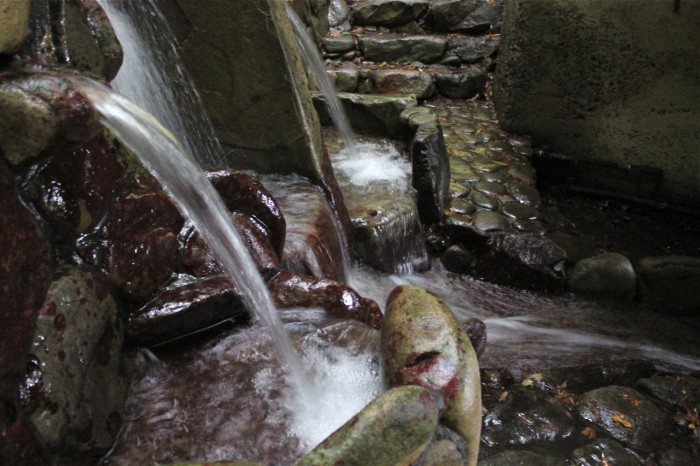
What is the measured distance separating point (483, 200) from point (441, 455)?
3.54 meters

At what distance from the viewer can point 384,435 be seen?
1.61m

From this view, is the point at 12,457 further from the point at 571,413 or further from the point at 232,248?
the point at 571,413

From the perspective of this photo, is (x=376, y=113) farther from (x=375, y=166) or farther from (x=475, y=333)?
(x=475, y=333)

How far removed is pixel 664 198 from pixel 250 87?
445cm

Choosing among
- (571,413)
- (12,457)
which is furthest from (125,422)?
(571,413)

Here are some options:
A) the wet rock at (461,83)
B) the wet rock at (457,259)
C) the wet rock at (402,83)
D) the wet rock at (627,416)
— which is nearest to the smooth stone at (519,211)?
the wet rock at (457,259)

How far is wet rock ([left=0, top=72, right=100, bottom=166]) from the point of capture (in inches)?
62.4

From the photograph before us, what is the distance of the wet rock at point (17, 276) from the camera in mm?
1552

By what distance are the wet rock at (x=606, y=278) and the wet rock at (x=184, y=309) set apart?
129 inches

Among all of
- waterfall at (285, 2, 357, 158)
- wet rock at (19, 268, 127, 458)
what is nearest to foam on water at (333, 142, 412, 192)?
waterfall at (285, 2, 357, 158)

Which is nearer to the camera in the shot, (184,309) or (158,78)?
(184,309)

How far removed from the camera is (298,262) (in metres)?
3.14

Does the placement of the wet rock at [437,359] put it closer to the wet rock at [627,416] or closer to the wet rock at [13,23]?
the wet rock at [627,416]

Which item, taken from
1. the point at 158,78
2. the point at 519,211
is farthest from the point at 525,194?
the point at 158,78
